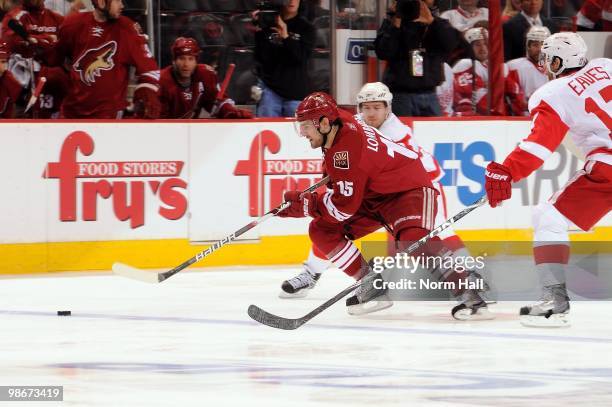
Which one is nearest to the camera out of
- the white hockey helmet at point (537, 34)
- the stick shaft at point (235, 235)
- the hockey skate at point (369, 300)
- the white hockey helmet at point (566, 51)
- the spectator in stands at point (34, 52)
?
the white hockey helmet at point (566, 51)

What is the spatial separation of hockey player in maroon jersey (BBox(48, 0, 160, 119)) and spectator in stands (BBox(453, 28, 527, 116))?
2.02 m

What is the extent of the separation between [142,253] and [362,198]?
225 centimetres

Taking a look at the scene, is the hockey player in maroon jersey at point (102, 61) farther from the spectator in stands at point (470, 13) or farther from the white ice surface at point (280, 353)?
the spectator in stands at point (470, 13)

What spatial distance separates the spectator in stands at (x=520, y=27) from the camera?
939 cm

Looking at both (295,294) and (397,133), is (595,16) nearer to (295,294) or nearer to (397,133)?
(397,133)

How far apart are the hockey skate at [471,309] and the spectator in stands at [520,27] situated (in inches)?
135

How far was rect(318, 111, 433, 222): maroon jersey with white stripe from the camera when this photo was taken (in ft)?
20.0

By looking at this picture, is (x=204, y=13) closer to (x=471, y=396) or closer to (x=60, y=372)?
Answer: (x=60, y=372)

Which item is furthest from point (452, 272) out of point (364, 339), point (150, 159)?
point (150, 159)

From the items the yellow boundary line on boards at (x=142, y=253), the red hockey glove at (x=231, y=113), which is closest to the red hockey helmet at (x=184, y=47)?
the red hockey glove at (x=231, y=113)

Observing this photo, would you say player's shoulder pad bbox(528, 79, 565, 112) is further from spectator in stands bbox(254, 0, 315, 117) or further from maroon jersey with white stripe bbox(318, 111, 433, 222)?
spectator in stands bbox(254, 0, 315, 117)

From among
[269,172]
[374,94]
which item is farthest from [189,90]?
[374,94]

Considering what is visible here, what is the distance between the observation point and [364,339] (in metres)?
5.65

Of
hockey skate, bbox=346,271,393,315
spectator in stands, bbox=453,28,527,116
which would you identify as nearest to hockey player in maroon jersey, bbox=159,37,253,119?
spectator in stands, bbox=453,28,527,116
